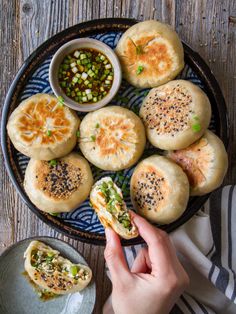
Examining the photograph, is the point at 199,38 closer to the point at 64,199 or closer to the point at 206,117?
the point at 206,117

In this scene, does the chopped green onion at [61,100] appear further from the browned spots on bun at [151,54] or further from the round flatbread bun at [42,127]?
the browned spots on bun at [151,54]

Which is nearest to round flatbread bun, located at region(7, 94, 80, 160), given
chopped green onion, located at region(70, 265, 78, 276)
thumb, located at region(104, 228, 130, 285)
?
thumb, located at region(104, 228, 130, 285)

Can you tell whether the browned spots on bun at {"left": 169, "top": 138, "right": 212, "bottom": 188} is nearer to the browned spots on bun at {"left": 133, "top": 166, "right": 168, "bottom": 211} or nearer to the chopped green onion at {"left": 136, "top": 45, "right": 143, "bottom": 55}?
the browned spots on bun at {"left": 133, "top": 166, "right": 168, "bottom": 211}

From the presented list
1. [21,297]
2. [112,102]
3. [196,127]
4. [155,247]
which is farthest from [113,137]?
[21,297]

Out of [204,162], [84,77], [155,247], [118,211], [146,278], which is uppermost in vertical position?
[84,77]

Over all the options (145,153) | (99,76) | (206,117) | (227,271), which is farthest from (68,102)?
(227,271)

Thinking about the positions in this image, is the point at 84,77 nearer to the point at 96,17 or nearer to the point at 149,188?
the point at 96,17

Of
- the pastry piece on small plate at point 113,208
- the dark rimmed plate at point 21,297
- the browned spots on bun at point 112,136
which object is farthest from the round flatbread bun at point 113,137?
the dark rimmed plate at point 21,297
